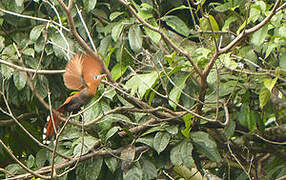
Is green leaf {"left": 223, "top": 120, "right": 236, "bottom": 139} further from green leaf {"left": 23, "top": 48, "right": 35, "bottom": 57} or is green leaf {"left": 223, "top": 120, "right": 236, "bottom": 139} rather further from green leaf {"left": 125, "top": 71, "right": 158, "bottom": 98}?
green leaf {"left": 23, "top": 48, "right": 35, "bottom": 57}

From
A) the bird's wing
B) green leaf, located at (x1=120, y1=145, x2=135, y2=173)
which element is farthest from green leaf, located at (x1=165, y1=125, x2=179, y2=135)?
the bird's wing

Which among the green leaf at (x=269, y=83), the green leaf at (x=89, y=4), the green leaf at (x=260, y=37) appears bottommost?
the green leaf at (x=269, y=83)

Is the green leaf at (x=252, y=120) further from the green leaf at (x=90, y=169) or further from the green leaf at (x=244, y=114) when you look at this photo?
the green leaf at (x=90, y=169)

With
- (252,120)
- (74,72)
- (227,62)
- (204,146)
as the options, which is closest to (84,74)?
(74,72)

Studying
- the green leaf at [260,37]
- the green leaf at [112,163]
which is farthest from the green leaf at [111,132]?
the green leaf at [260,37]

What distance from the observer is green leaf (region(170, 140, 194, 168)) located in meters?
2.44

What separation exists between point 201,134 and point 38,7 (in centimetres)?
134

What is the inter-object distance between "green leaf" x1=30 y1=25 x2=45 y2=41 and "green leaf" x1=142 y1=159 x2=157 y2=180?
36.5 inches

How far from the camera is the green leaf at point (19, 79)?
2.87 m

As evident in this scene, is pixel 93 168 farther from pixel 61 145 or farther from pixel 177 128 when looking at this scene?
pixel 177 128

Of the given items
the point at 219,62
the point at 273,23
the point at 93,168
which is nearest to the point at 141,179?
the point at 93,168

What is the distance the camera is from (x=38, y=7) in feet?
10.2

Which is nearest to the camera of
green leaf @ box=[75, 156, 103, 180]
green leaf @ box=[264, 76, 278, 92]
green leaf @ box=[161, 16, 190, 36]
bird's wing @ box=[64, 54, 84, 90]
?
bird's wing @ box=[64, 54, 84, 90]

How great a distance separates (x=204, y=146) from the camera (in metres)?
2.52
